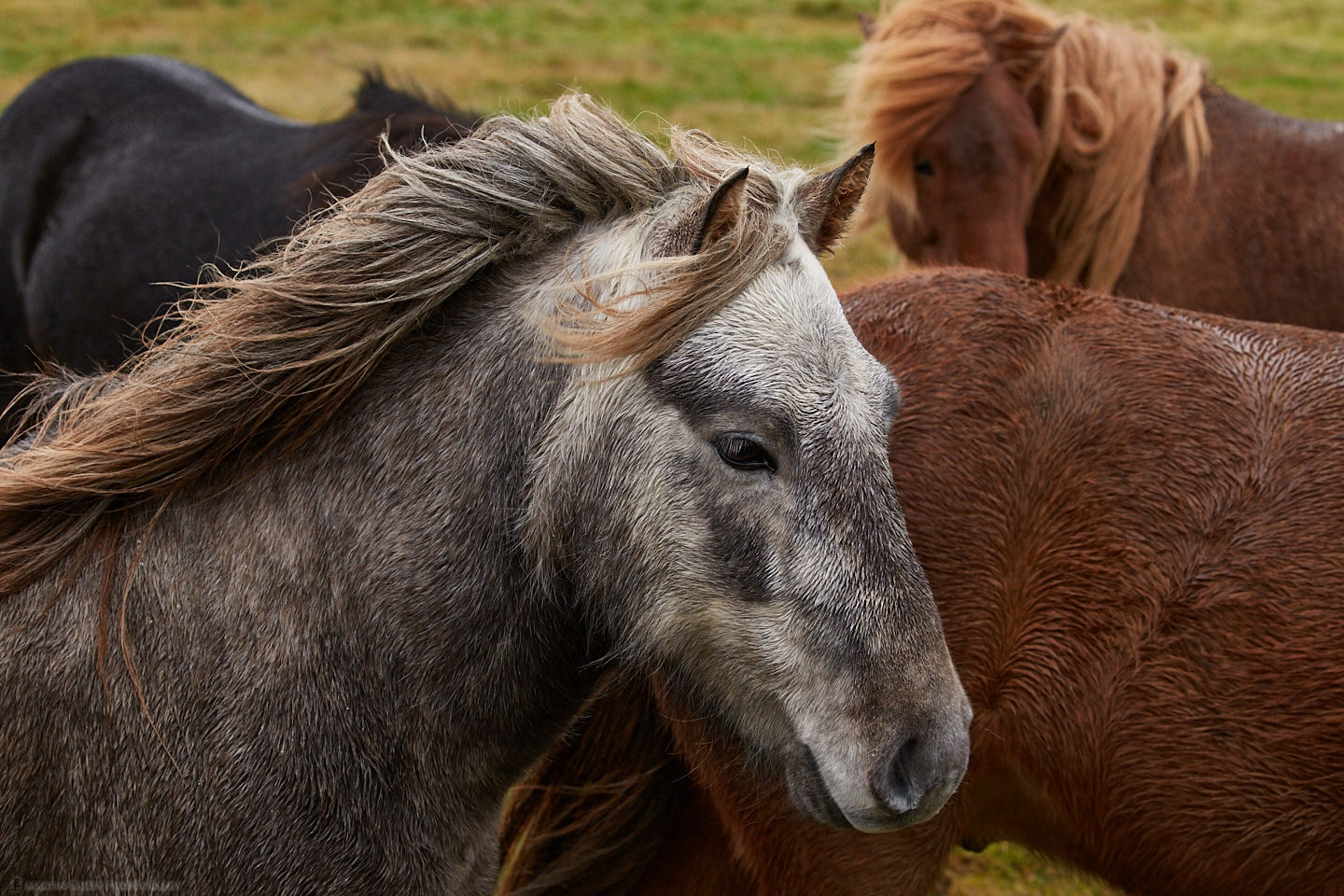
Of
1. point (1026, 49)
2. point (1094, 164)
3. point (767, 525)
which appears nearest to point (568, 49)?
point (1026, 49)

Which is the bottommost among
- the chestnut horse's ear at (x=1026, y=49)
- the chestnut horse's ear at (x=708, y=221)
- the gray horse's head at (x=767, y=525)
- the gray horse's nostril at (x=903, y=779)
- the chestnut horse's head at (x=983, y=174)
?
the chestnut horse's head at (x=983, y=174)

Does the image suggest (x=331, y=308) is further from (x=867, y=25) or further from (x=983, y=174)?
(x=867, y=25)

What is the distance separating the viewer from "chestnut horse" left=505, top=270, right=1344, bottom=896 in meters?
2.41

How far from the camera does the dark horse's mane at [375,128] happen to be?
13.4 feet

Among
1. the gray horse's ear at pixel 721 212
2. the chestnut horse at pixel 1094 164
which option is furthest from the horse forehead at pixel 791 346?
the chestnut horse at pixel 1094 164

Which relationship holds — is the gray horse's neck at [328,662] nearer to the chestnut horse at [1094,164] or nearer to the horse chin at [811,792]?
the horse chin at [811,792]

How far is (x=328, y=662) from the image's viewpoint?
2.08 m

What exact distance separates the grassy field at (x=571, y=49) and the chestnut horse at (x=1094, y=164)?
5332 mm

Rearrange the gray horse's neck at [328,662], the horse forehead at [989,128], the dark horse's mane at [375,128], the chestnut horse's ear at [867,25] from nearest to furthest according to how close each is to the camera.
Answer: the gray horse's neck at [328,662]
the dark horse's mane at [375,128]
the horse forehead at [989,128]
the chestnut horse's ear at [867,25]

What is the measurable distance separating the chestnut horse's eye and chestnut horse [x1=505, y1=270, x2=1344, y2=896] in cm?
71

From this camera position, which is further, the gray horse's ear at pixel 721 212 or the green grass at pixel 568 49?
the green grass at pixel 568 49

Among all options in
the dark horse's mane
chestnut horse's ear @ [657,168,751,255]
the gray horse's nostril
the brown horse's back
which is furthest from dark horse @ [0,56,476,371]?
the brown horse's back

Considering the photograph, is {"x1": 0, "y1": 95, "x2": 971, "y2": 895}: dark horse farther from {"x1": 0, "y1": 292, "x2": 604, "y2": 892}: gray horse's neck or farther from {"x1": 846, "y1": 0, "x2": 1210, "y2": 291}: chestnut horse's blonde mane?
{"x1": 846, "y1": 0, "x2": 1210, "y2": 291}: chestnut horse's blonde mane

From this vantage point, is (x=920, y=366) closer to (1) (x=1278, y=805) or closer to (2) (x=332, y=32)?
(1) (x=1278, y=805)
